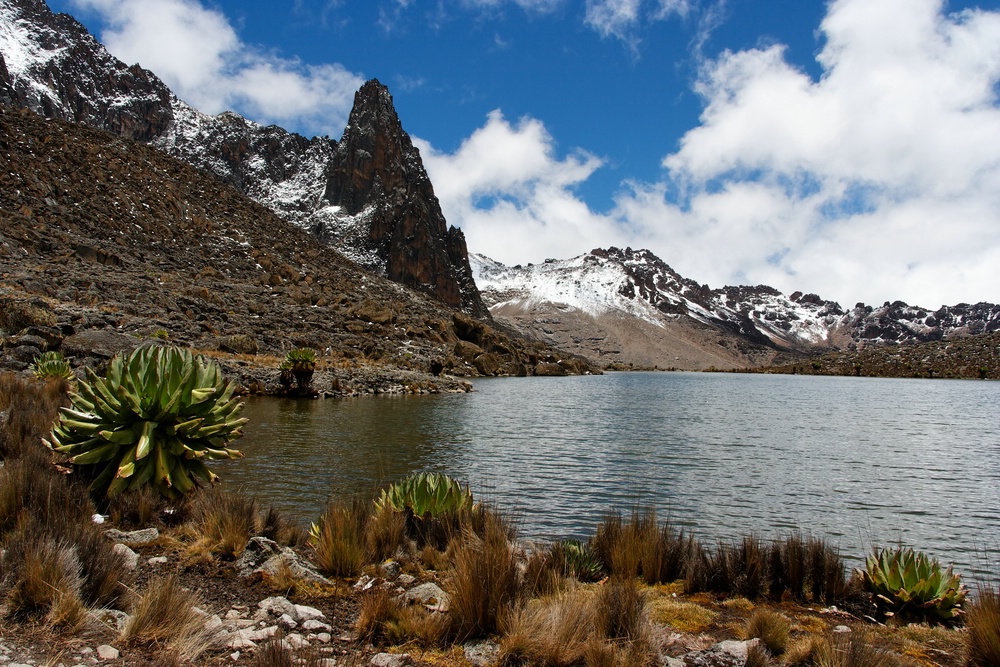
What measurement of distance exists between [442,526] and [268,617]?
9.89 feet

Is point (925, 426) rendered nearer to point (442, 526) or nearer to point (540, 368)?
point (442, 526)

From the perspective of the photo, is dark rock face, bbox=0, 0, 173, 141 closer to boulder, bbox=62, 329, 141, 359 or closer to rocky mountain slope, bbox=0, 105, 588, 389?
rocky mountain slope, bbox=0, 105, 588, 389

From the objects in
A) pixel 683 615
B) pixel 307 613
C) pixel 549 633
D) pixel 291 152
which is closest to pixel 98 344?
pixel 307 613

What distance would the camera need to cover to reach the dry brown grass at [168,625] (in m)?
3.45

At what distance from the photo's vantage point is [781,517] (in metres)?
10.7

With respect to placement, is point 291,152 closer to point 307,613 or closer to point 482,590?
point 307,613

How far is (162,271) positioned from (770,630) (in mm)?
49100

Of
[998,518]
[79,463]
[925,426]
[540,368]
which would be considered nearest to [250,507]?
[79,463]

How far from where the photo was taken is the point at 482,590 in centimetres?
450

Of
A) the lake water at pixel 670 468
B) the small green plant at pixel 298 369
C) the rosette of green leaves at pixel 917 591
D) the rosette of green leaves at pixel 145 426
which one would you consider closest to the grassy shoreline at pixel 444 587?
the rosette of green leaves at pixel 917 591

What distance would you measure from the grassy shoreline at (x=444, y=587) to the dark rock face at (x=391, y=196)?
13687 cm

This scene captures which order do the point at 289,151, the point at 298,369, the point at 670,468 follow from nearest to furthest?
the point at 670,468, the point at 298,369, the point at 289,151

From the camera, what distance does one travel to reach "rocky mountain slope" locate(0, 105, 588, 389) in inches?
1061

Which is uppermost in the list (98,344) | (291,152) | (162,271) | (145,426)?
(291,152)
